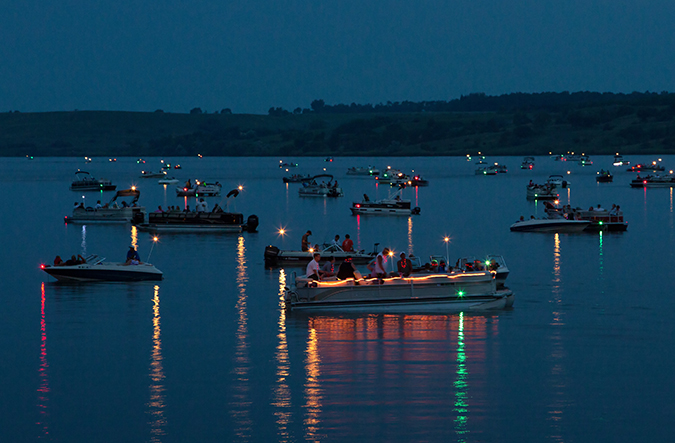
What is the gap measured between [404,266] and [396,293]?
4.11 ft

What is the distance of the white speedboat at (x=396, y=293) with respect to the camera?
39781 mm

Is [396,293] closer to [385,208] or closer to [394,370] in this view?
[394,370]

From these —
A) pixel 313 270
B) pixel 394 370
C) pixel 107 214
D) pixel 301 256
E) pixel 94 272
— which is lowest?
pixel 394 370

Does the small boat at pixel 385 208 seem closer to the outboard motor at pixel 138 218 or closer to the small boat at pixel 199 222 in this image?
the small boat at pixel 199 222

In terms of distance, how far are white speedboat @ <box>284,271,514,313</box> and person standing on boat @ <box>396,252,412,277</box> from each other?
373mm

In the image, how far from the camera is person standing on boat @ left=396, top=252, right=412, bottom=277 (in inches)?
1570

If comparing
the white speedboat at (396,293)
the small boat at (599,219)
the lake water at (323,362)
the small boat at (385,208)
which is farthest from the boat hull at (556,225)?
the white speedboat at (396,293)

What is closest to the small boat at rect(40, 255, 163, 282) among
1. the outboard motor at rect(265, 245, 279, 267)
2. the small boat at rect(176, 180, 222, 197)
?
the outboard motor at rect(265, 245, 279, 267)

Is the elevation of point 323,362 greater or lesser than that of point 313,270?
lesser

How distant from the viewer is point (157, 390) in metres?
27.9

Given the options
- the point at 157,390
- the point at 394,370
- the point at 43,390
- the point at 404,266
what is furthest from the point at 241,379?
the point at 404,266

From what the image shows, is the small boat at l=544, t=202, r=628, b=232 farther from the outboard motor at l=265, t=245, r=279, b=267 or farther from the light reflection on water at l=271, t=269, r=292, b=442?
the light reflection on water at l=271, t=269, r=292, b=442

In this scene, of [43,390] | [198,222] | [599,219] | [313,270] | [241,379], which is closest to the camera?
[43,390]

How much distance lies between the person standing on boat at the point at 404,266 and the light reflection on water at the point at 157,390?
10.7 meters
